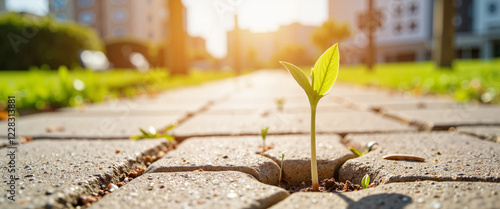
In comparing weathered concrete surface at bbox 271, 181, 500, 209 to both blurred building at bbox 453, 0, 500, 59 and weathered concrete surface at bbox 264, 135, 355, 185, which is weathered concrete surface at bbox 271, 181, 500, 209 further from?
blurred building at bbox 453, 0, 500, 59

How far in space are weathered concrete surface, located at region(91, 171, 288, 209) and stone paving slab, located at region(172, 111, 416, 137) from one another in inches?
28.4

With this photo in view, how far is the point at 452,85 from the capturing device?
373 cm

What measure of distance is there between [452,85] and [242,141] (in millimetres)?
3134

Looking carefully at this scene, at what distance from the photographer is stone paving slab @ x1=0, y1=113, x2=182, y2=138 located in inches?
62.8

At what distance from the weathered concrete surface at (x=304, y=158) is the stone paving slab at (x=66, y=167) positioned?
1.35ft

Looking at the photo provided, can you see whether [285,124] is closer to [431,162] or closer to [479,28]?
[431,162]

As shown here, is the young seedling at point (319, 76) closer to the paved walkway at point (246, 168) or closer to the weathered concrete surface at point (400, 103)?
the paved walkway at point (246, 168)

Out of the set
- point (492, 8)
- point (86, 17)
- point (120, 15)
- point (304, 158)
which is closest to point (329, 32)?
point (86, 17)

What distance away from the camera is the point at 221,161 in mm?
1002

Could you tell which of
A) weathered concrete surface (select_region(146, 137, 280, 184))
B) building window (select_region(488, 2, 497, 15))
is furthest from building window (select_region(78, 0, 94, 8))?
building window (select_region(488, 2, 497, 15))

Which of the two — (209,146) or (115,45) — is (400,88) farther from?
(115,45)

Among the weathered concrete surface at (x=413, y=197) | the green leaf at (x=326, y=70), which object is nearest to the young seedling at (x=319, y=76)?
the green leaf at (x=326, y=70)

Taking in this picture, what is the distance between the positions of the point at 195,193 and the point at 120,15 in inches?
1156

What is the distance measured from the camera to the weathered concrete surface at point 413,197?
2.11 ft
